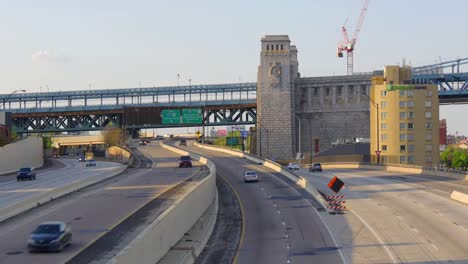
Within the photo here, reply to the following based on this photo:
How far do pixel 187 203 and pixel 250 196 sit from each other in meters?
23.9

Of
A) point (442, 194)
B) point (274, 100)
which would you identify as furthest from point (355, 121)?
point (442, 194)

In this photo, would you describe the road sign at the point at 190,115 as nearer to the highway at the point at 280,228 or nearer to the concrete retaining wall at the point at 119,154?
the concrete retaining wall at the point at 119,154

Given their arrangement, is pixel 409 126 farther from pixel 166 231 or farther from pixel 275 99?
pixel 166 231

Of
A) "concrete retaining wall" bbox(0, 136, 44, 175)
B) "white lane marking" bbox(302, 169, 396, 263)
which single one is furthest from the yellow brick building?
"white lane marking" bbox(302, 169, 396, 263)

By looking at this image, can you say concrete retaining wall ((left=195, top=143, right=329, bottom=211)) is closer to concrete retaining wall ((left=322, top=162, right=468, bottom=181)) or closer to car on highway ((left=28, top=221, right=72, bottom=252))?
concrete retaining wall ((left=322, top=162, right=468, bottom=181))

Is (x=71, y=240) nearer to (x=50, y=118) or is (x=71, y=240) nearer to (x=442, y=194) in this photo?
(x=442, y=194)

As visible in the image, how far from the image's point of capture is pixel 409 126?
11856 centimetres

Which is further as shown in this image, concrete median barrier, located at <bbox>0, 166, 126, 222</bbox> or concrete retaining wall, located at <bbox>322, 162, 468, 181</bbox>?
concrete retaining wall, located at <bbox>322, 162, 468, 181</bbox>

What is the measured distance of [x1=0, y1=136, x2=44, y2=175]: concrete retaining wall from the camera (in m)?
96.1

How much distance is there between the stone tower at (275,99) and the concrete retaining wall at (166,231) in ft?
328

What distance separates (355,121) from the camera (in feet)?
506

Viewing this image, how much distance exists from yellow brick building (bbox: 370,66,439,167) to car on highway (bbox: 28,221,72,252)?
9214 cm

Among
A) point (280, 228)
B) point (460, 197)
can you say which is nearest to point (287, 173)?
point (460, 197)

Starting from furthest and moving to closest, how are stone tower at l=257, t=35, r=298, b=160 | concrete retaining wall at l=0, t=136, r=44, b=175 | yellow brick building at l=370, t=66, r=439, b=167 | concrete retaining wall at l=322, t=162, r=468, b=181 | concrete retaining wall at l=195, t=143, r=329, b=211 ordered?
stone tower at l=257, t=35, r=298, b=160, yellow brick building at l=370, t=66, r=439, b=167, concrete retaining wall at l=0, t=136, r=44, b=175, concrete retaining wall at l=322, t=162, r=468, b=181, concrete retaining wall at l=195, t=143, r=329, b=211
